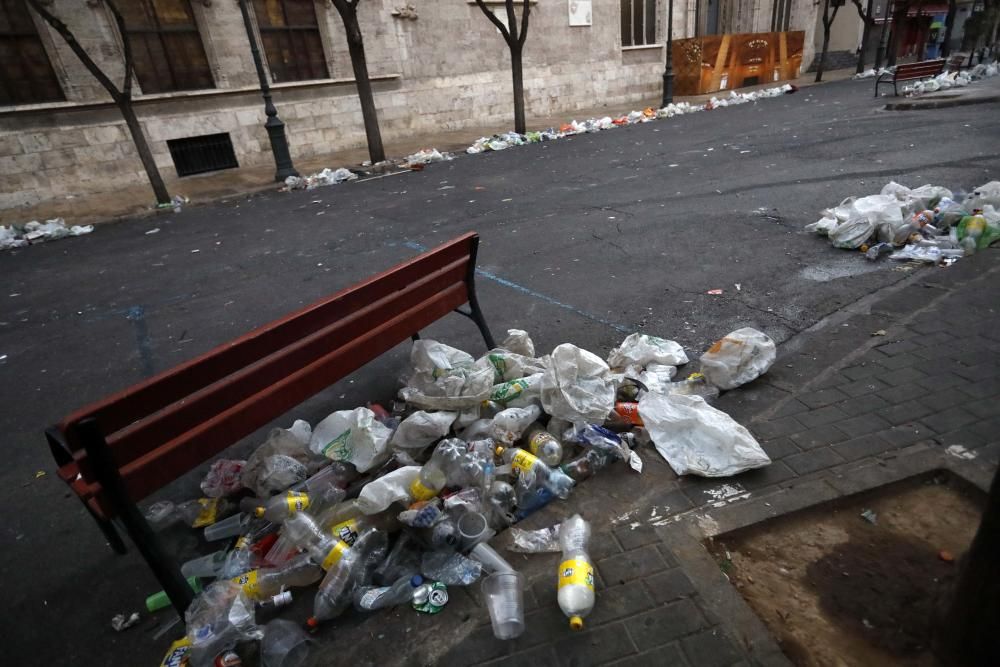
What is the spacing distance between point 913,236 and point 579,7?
726 inches

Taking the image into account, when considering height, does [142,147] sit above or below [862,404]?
above

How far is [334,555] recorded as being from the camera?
209cm

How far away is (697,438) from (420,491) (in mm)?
1260

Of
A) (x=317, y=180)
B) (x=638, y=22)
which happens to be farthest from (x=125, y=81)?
(x=638, y=22)

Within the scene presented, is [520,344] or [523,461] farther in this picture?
[520,344]

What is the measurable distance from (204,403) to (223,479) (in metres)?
0.84

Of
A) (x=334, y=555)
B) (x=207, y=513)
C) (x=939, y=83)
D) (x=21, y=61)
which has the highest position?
(x=21, y=61)

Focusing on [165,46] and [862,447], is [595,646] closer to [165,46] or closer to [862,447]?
[862,447]

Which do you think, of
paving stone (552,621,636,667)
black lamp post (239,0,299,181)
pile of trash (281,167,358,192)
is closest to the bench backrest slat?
paving stone (552,621,636,667)

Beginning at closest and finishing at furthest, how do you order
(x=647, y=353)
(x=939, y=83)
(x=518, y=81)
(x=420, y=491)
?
(x=420, y=491) → (x=647, y=353) → (x=518, y=81) → (x=939, y=83)

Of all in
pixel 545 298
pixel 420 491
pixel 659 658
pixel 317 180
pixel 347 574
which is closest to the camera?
pixel 659 658

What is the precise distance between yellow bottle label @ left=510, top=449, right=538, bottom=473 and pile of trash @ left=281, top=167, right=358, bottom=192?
10.1 metres

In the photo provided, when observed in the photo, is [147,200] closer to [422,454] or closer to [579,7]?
[422,454]

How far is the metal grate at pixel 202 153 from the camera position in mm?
13000
